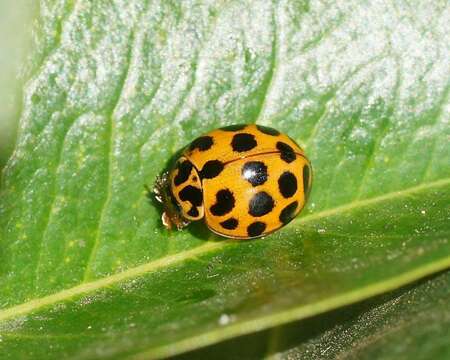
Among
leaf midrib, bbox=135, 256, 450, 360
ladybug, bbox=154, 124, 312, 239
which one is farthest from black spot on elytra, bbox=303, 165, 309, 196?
leaf midrib, bbox=135, 256, 450, 360

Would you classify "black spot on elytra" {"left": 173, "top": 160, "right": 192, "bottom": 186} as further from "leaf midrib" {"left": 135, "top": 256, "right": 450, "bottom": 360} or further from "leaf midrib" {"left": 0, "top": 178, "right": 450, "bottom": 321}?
"leaf midrib" {"left": 135, "top": 256, "right": 450, "bottom": 360}

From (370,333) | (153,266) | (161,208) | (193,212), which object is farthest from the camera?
(193,212)

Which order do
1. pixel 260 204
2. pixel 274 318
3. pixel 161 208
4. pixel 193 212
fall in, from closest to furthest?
pixel 274 318 → pixel 161 208 → pixel 260 204 → pixel 193 212

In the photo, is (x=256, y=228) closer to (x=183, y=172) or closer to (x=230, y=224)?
(x=230, y=224)

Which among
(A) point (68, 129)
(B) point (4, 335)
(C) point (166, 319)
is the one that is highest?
(A) point (68, 129)

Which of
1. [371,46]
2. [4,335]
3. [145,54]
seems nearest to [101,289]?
[4,335]

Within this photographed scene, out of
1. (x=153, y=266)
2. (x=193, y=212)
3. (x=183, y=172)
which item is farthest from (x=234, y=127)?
(x=153, y=266)

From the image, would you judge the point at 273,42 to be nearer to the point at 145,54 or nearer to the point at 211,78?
the point at 211,78
